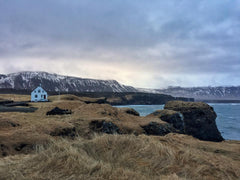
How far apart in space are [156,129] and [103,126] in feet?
13.6

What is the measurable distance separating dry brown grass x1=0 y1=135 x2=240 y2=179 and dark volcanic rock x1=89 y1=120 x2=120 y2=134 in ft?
21.3

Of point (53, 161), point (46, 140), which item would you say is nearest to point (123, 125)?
point (46, 140)

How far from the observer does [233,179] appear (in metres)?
4.42

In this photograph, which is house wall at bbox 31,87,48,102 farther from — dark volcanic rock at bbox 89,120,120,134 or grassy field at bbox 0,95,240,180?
grassy field at bbox 0,95,240,180

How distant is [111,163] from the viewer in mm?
4074

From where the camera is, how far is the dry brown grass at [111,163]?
3.34m

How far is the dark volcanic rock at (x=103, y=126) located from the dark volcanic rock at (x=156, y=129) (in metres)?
2.61

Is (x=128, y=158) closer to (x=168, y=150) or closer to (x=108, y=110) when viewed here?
(x=168, y=150)

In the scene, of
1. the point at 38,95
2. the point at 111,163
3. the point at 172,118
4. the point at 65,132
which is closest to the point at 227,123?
the point at 172,118

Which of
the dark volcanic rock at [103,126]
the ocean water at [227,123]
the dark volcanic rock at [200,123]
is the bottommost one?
the ocean water at [227,123]

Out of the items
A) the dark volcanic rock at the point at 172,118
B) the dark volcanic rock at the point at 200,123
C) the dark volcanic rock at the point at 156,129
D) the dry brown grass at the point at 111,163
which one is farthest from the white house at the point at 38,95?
the dry brown grass at the point at 111,163

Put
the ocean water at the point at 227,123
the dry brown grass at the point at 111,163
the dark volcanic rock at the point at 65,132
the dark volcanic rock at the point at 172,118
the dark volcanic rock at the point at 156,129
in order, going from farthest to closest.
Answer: the ocean water at the point at 227,123 < the dark volcanic rock at the point at 172,118 < the dark volcanic rock at the point at 156,129 < the dark volcanic rock at the point at 65,132 < the dry brown grass at the point at 111,163

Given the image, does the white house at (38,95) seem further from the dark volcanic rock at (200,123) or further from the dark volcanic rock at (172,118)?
the dark volcanic rock at (172,118)

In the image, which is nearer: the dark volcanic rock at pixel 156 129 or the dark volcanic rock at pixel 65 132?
the dark volcanic rock at pixel 65 132
